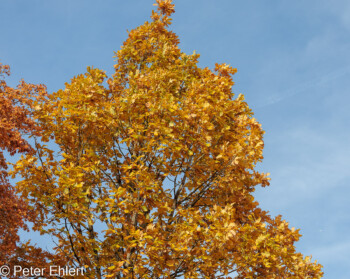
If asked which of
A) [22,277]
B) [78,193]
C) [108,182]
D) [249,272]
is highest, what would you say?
[108,182]

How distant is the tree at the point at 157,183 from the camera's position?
873 cm

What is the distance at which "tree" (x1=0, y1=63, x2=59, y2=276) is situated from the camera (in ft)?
31.6

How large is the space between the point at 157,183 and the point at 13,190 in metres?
4.56

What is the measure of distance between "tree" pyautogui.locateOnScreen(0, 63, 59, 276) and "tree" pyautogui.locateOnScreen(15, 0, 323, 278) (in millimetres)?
374

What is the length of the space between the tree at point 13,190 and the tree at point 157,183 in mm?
374

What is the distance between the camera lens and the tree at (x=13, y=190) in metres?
9.64

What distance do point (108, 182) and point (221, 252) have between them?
16.1 feet

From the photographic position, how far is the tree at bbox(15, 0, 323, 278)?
8734mm

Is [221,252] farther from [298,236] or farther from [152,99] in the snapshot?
[152,99]

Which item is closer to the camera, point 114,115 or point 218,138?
point 114,115

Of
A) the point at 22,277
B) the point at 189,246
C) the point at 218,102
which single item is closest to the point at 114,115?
the point at 218,102

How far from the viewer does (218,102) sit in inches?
445

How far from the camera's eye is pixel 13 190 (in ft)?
34.4

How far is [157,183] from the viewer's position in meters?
9.31
